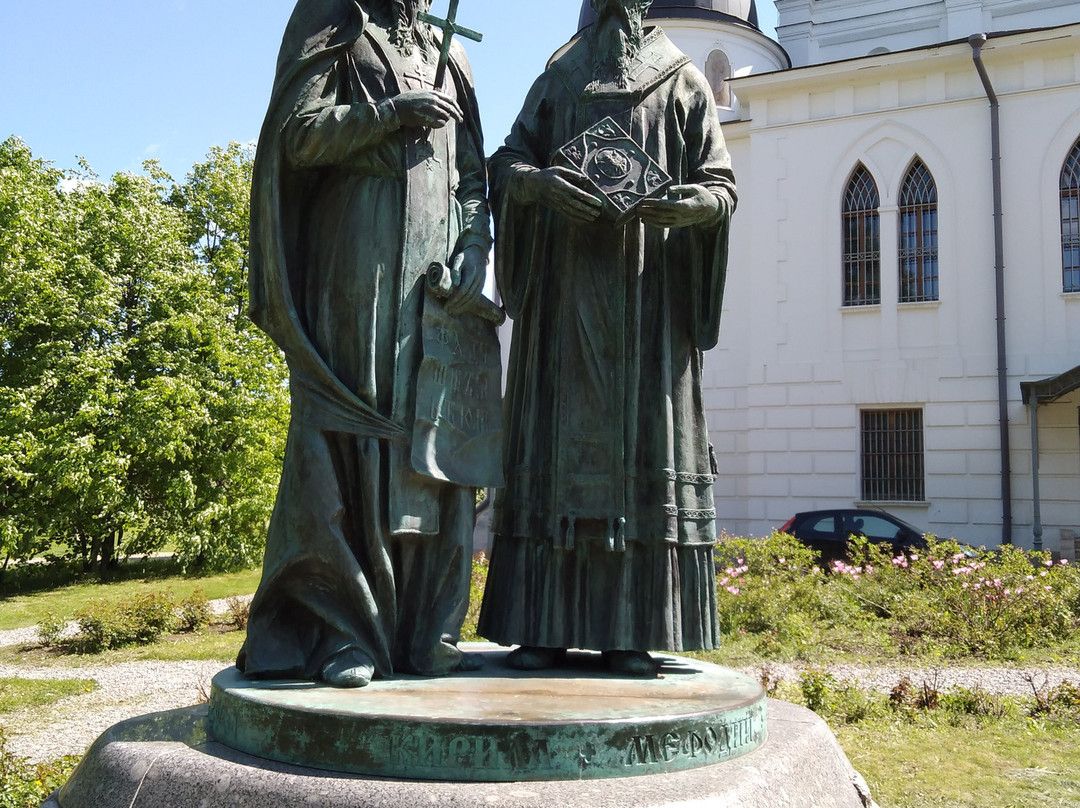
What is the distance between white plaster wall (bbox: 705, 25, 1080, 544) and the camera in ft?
67.9

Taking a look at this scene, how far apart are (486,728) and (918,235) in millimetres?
21155

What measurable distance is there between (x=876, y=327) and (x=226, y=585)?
45.7 ft

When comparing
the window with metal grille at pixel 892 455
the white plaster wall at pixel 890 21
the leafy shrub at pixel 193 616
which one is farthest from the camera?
the white plaster wall at pixel 890 21

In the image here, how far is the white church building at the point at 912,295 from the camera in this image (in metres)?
20.6

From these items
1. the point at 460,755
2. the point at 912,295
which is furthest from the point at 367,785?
the point at 912,295

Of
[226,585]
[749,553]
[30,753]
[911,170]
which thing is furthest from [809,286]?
[30,753]

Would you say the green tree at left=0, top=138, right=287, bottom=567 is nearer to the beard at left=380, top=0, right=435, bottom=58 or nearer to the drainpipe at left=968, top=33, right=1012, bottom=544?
the drainpipe at left=968, top=33, right=1012, bottom=544

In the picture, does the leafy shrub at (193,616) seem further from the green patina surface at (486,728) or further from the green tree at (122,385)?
the green patina surface at (486,728)

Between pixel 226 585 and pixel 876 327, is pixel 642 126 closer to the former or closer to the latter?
pixel 226 585

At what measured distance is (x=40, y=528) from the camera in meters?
20.1

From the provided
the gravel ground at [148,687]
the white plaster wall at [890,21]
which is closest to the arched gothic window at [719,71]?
the white plaster wall at [890,21]

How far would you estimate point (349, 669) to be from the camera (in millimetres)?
3422

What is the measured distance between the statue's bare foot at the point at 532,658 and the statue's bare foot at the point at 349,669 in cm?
60

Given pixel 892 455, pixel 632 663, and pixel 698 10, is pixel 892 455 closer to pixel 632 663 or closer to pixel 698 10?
pixel 698 10
